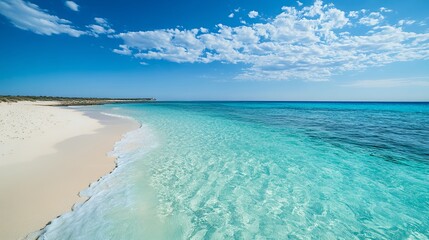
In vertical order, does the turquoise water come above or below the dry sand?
below

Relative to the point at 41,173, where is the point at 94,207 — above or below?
below

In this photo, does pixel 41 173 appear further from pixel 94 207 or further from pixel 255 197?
pixel 255 197

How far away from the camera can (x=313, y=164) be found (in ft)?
27.9

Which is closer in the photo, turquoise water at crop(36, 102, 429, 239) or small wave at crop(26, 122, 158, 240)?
small wave at crop(26, 122, 158, 240)

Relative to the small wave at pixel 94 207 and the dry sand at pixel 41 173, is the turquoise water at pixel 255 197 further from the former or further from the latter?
the dry sand at pixel 41 173

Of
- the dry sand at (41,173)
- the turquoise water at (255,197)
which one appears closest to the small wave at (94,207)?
the turquoise water at (255,197)

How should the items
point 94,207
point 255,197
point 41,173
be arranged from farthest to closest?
1. point 41,173
2. point 255,197
3. point 94,207

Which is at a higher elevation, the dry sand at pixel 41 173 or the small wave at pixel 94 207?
the dry sand at pixel 41 173

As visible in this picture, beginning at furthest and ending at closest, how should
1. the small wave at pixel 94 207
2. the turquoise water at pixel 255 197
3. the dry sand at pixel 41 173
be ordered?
1. the dry sand at pixel 41 173
2. the turquoise water at pixel 255 197
3. the small wave at pixel 94 207

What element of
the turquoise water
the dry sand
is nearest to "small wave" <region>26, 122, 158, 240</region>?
the turquoise water

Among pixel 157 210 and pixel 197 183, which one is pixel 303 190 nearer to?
pixel 197 183

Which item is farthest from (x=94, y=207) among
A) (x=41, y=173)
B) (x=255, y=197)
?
(x=255, y=197)

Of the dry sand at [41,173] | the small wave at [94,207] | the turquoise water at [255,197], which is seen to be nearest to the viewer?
the small wave at [94,207]

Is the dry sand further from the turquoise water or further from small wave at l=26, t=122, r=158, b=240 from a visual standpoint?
the turquoise water
